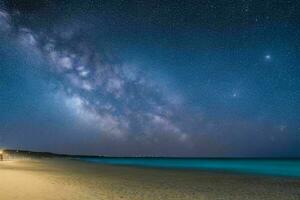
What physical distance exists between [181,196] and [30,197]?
21.9 feet

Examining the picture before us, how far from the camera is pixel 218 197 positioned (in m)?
17.0

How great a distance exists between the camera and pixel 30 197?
1462 centimetres

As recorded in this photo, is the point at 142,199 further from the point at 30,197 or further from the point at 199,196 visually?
the point at 30,197

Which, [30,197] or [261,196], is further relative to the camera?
[261,196]

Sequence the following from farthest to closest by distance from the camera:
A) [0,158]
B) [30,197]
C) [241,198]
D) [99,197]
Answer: [0,158], [241,198], [99,197], [30,197]

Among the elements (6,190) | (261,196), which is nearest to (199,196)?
(261,196)

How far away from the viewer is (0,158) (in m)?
65.1

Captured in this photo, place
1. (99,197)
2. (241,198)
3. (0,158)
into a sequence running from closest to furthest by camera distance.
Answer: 1. (99,197)
2. (241,198)
3. (0,158)

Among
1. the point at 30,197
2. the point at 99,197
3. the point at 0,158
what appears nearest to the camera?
the point at 30,197

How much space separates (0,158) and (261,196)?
188ft

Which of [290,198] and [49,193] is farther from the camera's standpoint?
[290,198]

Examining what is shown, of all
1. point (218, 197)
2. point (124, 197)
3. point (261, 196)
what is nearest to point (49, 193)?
point (124, 197)

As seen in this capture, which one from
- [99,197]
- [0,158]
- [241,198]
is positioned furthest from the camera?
[0,158]

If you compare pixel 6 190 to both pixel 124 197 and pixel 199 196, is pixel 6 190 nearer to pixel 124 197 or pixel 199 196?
pixel 124 197
